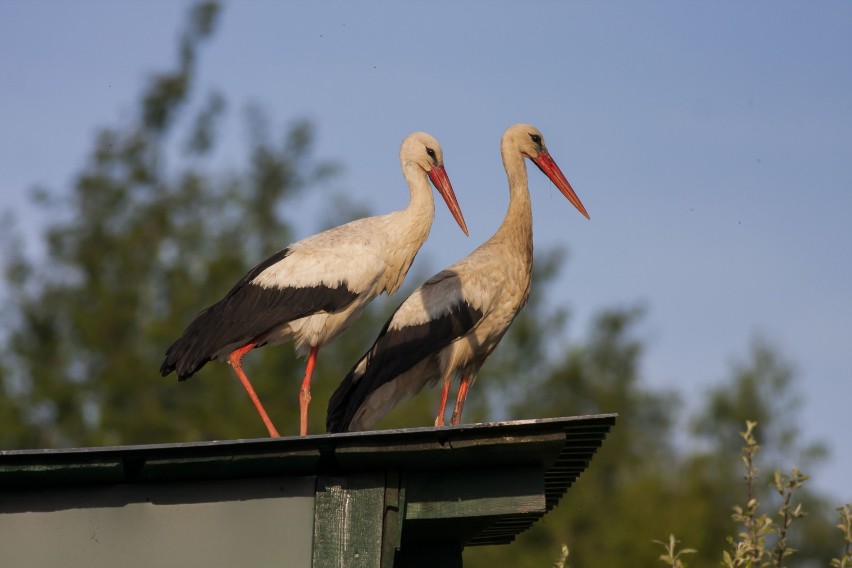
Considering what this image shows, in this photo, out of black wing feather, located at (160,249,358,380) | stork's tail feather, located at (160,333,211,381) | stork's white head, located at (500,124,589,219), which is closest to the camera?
stork's tail feather, located at (160,333,211,381)

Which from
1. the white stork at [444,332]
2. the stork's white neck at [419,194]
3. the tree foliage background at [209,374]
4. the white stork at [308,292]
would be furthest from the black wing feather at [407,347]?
the tree foliage background at [209,374]

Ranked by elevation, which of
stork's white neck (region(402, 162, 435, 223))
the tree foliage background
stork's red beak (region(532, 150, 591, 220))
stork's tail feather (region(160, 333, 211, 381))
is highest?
the tree foliage background

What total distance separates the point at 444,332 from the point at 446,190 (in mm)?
1019

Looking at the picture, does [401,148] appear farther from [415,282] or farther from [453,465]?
[415,282]

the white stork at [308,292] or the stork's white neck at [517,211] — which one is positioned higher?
the stork's white neck at [517,211]

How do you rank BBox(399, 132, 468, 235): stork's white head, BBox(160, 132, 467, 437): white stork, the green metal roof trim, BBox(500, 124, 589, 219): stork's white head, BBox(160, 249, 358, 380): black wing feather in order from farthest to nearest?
BBox(500, 124, 589, 219): stork's white head, BBox(399, 132, 468, 235): stork's white head, BBox(160, 132, 467, 437): white stork, BBox(160, 249, 358, 380): black wing feather, the green metal roof trim

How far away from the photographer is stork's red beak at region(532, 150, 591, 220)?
420 inches

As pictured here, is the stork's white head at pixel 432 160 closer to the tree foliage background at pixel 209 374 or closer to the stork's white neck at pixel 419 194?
the stork's white neck at pixel 419 194

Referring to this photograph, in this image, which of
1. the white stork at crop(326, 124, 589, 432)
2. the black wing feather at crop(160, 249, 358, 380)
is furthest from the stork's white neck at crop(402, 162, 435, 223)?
the black wing feather at crop(160, 249, 358, 380)

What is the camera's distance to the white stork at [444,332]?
30.4ft

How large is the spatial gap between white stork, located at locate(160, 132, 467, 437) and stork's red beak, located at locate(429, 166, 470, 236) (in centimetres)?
53

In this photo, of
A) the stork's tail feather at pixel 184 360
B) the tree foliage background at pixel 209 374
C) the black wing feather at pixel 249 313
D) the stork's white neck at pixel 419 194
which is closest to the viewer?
the stork's tail feather at pixel 184 360

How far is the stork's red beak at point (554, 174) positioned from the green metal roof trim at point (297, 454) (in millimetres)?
5197

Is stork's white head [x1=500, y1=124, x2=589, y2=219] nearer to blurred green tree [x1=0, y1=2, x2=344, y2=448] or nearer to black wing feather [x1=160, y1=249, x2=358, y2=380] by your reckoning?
black wing feather [x1=160, y1=249, x2=358, y2=380]
